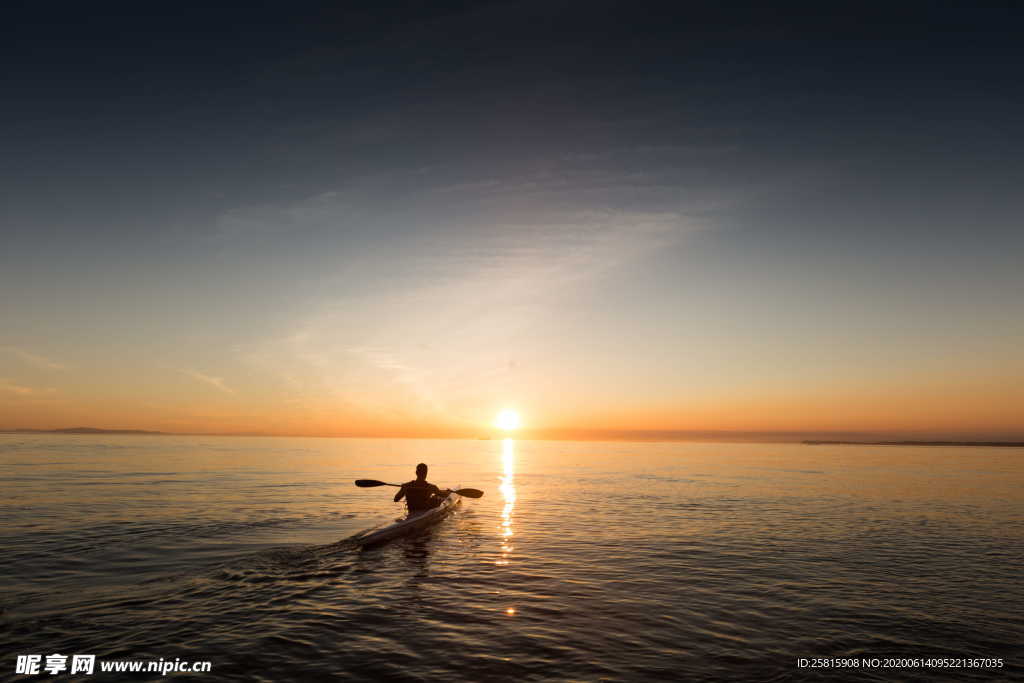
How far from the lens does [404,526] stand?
23719 millimetres

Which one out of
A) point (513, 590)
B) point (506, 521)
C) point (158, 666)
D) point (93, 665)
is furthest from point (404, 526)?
point (93, 665)

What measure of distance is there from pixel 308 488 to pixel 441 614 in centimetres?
3516

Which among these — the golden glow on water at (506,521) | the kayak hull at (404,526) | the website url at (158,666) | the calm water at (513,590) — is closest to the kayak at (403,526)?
the kayak hull at (404,526)

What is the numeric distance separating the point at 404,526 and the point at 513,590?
31.4 feet

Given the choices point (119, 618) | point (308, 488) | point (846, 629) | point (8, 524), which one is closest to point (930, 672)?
point (846, 629)

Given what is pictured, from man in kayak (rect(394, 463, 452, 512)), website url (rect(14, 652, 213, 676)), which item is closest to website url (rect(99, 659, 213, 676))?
website url (rect(14, 652, 213, 676))

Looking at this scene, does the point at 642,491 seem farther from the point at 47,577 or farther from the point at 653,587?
the point at 47,577

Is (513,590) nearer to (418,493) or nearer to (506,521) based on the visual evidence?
(418,493)

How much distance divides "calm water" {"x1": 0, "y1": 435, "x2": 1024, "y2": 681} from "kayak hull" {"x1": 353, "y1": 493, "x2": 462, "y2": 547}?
2.11 ft

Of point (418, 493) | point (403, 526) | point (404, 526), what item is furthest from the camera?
point (418, 493)

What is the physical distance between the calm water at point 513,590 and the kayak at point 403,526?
66cm

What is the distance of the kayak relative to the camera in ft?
70.0

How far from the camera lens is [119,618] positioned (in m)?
12.3

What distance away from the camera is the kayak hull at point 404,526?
21328 millimetres
